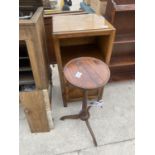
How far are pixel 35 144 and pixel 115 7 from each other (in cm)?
155

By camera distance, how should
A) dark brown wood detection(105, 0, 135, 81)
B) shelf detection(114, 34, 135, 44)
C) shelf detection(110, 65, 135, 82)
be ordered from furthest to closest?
shelf detection(110, 65, 135, 82) → shelf detection(114, 34, 135, 44) → dark brown wood detection(105, 0, 135, 81)

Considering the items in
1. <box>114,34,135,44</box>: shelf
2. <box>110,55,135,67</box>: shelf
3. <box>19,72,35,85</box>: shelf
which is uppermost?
<box>114,34,135,44</box>: shelf

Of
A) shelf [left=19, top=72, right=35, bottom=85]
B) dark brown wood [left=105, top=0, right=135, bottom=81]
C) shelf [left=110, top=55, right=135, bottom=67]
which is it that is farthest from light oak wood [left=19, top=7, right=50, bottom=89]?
shelf [left=110, top=55, right=135, bottom=67]

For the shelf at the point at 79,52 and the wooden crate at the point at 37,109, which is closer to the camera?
the wooden crate at the point at 37,109

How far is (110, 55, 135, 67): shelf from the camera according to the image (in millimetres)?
2057

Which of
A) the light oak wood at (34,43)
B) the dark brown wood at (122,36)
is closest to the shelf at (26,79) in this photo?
the light oak wood at (34,43)

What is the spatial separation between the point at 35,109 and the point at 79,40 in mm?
971

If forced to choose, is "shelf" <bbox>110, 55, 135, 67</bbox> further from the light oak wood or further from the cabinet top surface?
the light oak wood

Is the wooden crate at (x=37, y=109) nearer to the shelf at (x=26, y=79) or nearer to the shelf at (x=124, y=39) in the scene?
the shelf at (x=26, y=79)

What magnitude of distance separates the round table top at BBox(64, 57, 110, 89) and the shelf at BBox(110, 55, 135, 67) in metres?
0.64

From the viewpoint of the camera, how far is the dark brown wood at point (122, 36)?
1729 mm

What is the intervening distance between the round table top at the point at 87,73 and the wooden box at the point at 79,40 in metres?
0.22
